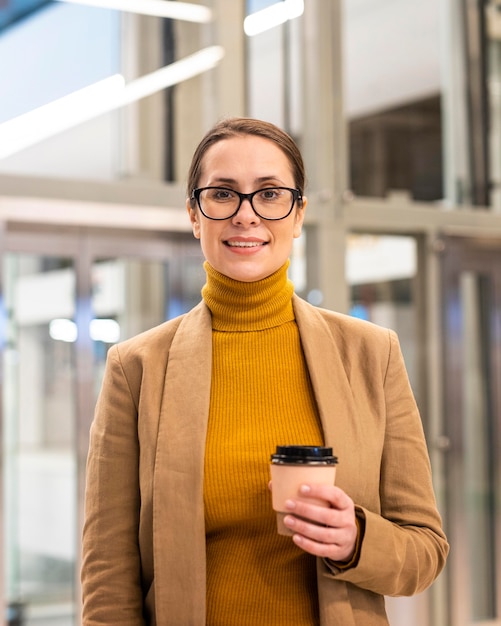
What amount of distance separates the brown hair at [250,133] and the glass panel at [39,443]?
3.25 meters

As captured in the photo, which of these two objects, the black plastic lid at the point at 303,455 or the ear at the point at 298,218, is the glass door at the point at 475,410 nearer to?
the ear at the point at 298,218

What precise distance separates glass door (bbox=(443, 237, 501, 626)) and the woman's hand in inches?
179

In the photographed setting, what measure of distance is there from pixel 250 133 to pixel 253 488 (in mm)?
534

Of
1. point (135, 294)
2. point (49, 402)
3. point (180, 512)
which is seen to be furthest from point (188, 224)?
point (180, 512)

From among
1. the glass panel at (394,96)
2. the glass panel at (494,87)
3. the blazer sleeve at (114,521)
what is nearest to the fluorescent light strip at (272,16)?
the glass panel at (394,96)

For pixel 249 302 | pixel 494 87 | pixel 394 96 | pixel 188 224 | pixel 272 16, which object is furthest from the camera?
pixel 494 87

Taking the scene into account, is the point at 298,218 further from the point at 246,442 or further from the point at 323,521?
the point at 323,521

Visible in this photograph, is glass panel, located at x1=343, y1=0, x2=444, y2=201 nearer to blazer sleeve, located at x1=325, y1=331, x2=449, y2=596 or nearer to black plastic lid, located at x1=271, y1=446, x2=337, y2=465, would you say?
blazer sleeve, located at x1=325, y1=331, x2=449, y2=596

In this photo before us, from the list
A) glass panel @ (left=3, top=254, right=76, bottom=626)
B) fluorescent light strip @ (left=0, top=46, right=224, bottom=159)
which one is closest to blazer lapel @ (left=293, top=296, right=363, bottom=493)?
glass panel @ (left=3, top=254, right=76, bottom=626)

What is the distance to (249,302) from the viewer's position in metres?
1.59

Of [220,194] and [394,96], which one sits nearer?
→ [220,194]

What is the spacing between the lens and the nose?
1492mm

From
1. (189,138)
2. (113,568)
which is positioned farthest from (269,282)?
(189,138)

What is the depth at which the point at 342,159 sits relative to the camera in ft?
17.9
